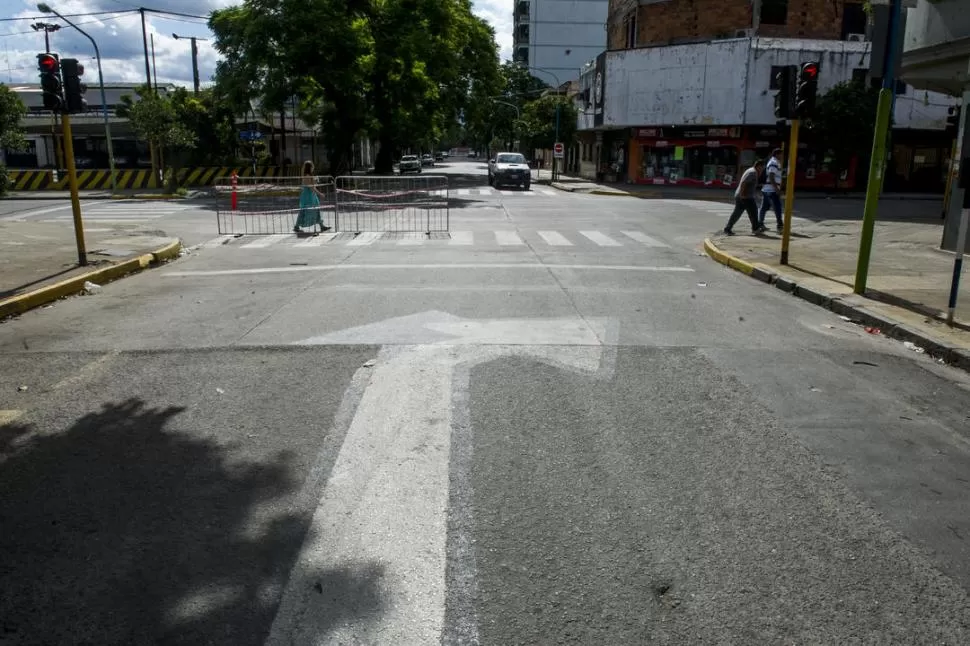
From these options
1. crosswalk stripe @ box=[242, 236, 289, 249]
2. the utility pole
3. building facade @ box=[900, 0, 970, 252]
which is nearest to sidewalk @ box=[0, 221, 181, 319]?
crosswalk stripe @ box=[242, 236, 289, 249]

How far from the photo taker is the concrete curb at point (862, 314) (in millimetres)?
7475

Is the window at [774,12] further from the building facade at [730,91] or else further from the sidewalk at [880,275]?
the sidewalk at [880,275]

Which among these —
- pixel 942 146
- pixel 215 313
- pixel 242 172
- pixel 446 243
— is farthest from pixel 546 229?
pixel 942 146

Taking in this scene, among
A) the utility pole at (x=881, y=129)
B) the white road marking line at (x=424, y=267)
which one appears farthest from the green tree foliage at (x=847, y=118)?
the utility pole at (x=881, y=129)

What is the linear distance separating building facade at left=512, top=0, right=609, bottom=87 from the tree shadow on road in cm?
9478

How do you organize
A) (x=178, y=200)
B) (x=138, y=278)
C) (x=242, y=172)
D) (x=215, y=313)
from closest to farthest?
(x=215, y=313)
(x=138, y=278)
(x=178, y=200)
(x=242, y=172)

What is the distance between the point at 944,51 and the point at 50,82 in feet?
50.5

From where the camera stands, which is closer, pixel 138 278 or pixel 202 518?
pixel 202 518

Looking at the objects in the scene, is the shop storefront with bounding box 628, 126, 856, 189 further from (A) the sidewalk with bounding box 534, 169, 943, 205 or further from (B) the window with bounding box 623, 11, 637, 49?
(B) the window with bounding box 623, 11, 637, 49

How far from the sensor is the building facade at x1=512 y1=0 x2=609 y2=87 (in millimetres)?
94188

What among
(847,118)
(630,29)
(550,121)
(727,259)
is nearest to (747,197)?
(727,259)

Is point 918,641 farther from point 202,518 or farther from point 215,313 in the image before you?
point 215,313

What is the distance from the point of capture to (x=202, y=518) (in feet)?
13.1

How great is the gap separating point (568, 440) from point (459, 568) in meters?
1.67
